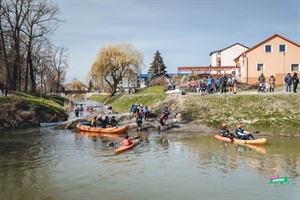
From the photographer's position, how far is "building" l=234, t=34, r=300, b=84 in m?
43.2

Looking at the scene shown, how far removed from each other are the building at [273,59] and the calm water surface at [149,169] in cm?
2310

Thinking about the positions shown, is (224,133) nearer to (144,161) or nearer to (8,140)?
(144,161)

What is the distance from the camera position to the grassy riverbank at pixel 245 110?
25.5m

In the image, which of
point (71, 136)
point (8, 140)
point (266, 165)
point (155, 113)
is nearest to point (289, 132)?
point (266, 165)

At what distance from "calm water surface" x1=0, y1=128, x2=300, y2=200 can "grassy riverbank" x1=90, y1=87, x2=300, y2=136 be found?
115 inches

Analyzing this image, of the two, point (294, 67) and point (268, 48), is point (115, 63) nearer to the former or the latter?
point (268, 48)

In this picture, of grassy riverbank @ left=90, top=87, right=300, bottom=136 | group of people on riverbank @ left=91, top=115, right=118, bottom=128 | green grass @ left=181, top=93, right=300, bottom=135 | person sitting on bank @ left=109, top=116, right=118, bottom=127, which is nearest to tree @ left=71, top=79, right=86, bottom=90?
grassy riverbank @ left=90, top=87, right=300, bottom=136

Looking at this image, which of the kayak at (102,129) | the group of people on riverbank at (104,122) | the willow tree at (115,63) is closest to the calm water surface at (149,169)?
the kayak at (102,129)

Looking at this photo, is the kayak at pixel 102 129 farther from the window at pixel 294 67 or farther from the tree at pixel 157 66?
the tree at pixel 157 66

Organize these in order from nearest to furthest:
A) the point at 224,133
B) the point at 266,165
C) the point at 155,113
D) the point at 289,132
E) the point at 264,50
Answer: the point at 266,165 → the point at 224,133 → the point at 289,132 → the point at 155,113 → the point at 264,50

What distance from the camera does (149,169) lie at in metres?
14.8

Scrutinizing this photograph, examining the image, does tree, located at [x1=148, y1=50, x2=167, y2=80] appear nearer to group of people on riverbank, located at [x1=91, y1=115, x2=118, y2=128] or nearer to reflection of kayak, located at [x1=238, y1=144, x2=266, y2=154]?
group of people on riverbank, located at [x1=91, y1=115, x2=118, y2=128]

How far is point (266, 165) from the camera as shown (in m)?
15.4

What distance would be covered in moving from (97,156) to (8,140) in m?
9.78
